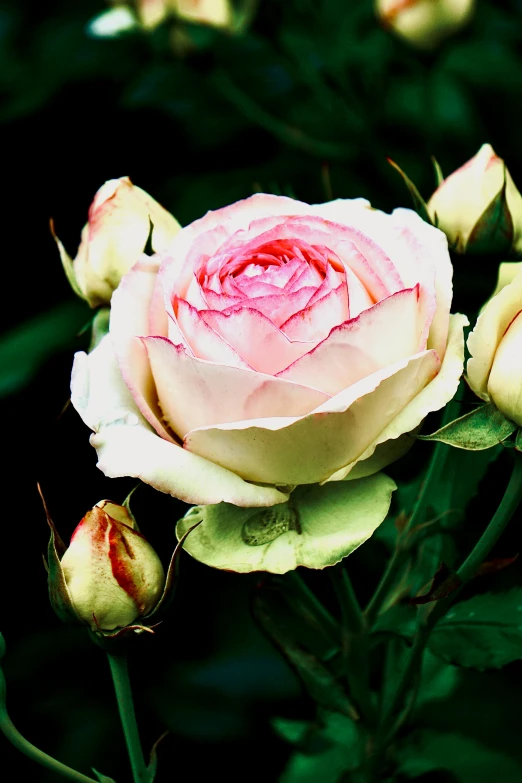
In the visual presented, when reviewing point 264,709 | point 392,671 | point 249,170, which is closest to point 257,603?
Answer: point 392,671

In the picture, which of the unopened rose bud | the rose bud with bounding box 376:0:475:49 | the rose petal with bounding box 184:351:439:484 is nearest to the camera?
the rose petal with bounding box 184:351:439:484

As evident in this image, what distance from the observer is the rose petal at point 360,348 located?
0.56 m

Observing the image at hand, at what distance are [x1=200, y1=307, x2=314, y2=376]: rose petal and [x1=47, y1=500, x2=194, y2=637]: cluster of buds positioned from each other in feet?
0.42

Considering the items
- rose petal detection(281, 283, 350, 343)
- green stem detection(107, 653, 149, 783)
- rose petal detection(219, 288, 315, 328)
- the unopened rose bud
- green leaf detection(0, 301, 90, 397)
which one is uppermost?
the unopened rose bud

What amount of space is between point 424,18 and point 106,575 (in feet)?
3.09

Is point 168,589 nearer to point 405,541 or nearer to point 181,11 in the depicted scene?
point 405,541

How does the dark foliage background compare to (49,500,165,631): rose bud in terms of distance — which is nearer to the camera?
(49,500,165,631): rose bud

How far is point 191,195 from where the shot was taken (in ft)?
4.42

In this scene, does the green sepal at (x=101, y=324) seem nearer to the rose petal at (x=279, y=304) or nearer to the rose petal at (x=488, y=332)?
the rose petal at (x=279, y=304)

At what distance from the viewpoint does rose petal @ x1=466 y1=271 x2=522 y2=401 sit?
1.93 ft

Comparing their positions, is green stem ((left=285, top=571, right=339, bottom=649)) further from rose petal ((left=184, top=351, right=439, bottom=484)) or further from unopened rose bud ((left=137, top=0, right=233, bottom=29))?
unopened rose bud ((left=137, top=0, right=233, bottom=29))

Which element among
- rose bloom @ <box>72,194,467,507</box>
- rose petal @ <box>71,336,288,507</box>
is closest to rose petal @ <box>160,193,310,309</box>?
rose bloom @ <box>72,194,467,507</box>

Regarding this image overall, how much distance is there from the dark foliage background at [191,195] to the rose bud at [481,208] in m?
0.38

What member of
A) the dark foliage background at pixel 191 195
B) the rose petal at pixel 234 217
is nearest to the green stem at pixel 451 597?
the dark foliage background at pixel 191 195
